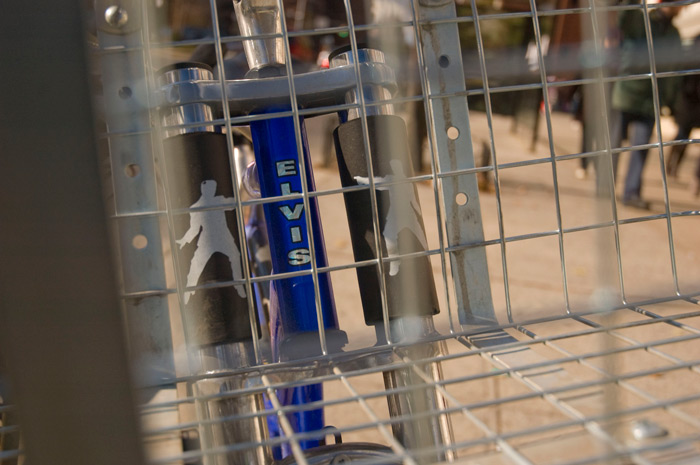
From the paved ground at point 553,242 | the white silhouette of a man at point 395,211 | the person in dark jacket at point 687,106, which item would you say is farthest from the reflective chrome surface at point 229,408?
the person in dark jacket at point 687,106

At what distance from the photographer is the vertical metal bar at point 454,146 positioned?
1.00 metres

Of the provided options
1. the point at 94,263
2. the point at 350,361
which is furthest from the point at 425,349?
the point at 94,263

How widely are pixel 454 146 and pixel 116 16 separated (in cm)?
53

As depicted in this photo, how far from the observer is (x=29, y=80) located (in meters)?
0.37

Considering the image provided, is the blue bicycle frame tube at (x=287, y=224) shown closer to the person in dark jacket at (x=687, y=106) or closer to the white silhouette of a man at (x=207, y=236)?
the white silhouette of a man at (x=207, y=236)

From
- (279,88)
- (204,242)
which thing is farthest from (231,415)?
(279,88)

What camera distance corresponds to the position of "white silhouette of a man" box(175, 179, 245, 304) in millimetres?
899

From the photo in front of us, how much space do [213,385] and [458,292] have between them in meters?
0.39

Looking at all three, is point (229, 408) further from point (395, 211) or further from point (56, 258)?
point (56, 258)

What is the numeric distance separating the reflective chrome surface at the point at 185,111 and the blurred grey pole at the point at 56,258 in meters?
0.55

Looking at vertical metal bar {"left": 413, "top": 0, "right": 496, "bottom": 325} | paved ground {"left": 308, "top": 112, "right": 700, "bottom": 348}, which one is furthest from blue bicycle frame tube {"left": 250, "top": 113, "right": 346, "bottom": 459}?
paved ground {"left": 308, "top": 112, "right": 700, "bottom": 348}

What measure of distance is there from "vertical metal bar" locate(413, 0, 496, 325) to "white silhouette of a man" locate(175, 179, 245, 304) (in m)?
0.33

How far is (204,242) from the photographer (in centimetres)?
90

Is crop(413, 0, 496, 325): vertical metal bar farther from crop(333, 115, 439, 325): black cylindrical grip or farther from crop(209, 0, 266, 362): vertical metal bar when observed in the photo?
crop(209, 0, 266, 362): vertical metal bar
